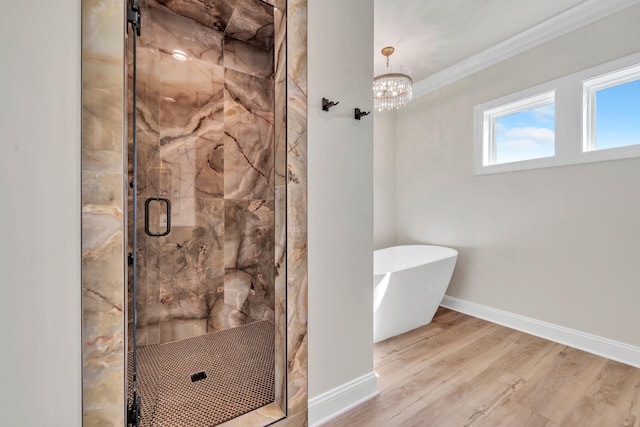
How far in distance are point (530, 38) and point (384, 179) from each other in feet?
6.33

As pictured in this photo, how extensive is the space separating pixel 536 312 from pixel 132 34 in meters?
3.41

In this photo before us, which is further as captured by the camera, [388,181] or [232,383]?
[388,181]

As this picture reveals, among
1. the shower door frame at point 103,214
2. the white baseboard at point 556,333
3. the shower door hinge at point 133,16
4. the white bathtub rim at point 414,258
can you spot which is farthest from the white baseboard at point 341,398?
the shower door hinge at point 133,16

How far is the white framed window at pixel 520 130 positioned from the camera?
2453 mm

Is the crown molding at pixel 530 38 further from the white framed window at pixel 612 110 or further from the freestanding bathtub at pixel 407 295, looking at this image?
the freestanding bathtub at pixel 407 295

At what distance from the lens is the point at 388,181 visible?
3.68m

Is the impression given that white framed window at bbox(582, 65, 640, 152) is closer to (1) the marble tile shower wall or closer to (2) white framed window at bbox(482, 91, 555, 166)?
(2) white framed window at bbox(482, 91, 555, 166)

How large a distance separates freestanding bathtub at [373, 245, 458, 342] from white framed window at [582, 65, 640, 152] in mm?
1424

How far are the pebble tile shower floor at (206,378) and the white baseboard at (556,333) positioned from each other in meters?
2.10

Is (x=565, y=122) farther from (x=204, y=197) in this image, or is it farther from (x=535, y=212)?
(x=204, y=197)

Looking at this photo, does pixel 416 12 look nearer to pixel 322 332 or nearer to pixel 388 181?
pixel 388 181

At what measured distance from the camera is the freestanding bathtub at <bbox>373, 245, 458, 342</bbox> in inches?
84.9

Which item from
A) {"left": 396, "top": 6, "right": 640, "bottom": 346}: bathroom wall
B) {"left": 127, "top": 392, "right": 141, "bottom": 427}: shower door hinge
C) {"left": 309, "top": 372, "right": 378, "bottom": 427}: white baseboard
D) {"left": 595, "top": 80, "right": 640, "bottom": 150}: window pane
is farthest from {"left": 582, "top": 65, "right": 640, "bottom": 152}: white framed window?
{"left": 127, "top": 392, "right": 141, "bottom": 427}: shower door hinge

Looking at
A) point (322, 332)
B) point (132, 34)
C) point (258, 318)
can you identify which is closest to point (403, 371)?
point (322, 332)
